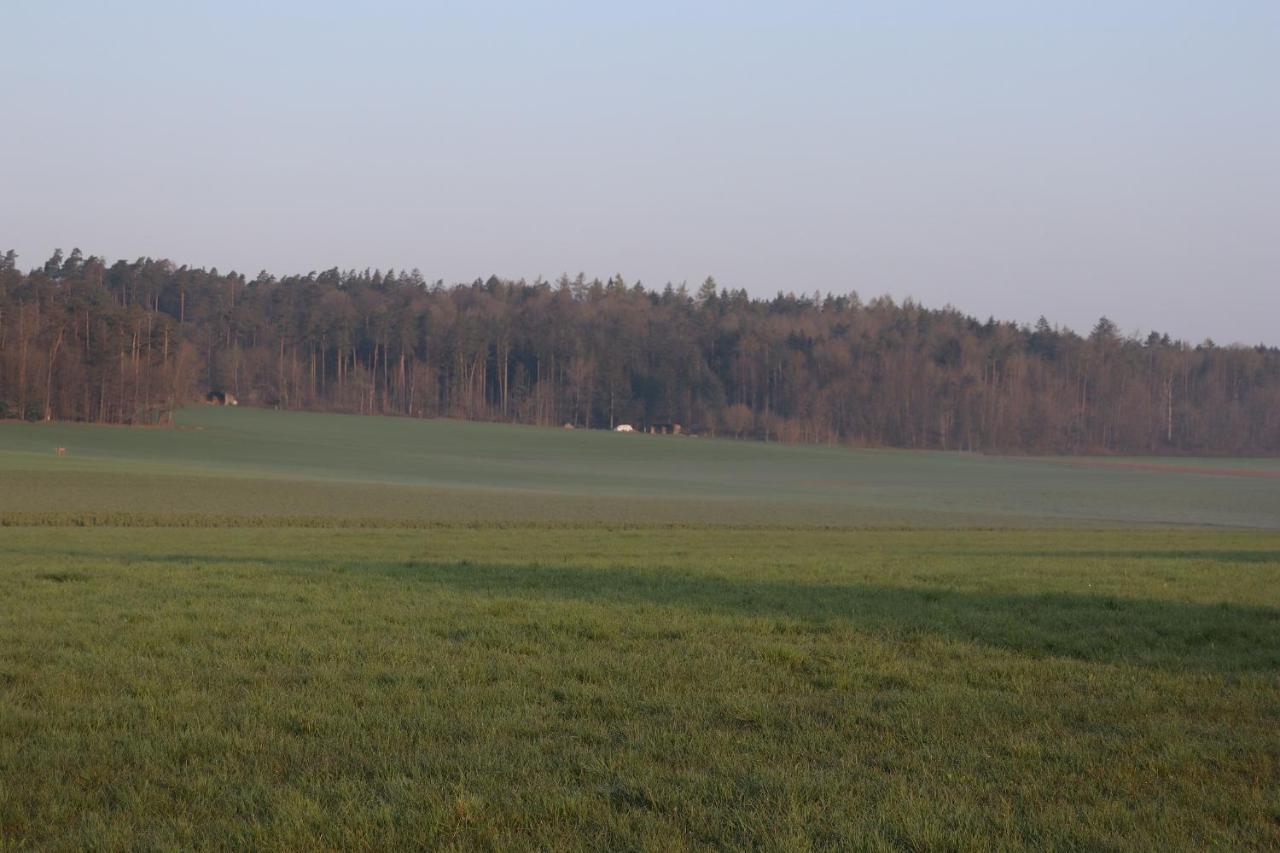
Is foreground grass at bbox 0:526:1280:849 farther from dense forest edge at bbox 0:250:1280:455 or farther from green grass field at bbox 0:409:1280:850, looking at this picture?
dense forest edge at bbox 0:250:1280:455

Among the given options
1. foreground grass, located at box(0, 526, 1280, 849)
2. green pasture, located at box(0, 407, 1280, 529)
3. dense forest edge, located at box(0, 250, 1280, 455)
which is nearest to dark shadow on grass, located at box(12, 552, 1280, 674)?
foreground grass, located at box(0, 526, 1280, 849)

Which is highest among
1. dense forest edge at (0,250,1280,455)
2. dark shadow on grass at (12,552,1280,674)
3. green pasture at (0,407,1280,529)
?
dense forest edge at (0,250,1280,455)

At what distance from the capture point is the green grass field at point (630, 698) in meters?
6.18

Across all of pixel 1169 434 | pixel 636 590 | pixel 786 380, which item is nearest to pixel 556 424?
pixel 786 380

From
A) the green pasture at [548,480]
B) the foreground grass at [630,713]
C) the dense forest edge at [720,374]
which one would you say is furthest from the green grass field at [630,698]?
the dense forest edge at [720,374]

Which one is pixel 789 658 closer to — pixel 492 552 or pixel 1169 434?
pixel 492 552

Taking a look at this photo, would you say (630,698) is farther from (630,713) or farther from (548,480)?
(548,480)

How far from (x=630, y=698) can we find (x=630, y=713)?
414mm

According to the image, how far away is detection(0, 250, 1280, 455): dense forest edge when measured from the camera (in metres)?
156

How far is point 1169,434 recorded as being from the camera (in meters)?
163

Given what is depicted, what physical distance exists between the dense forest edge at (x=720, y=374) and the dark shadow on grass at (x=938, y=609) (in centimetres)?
13417

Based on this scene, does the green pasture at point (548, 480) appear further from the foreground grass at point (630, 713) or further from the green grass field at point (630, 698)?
the foreground grass at point (630, 713)

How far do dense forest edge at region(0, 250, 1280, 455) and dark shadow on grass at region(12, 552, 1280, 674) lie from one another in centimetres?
13417

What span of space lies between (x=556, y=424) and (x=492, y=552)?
13945 cm
